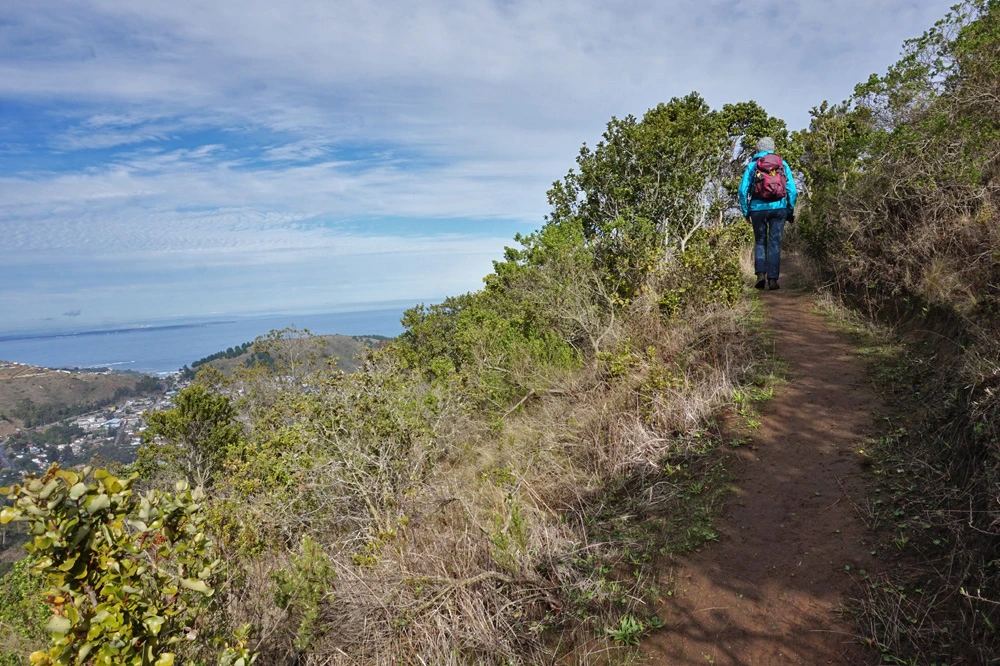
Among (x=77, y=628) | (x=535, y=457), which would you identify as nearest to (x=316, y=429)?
(x=535, y=457)

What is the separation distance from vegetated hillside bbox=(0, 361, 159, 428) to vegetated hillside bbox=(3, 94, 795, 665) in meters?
85.0

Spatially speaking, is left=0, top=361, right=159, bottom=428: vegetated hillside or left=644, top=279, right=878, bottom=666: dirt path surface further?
left=0, top=361, right=159, bottom=428: vegetated hillside

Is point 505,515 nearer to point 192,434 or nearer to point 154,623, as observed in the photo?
point 154,623

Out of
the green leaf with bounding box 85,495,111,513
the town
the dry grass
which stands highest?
the green leaf with bounding box 85,495,111,513

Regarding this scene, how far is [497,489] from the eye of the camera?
4.84m

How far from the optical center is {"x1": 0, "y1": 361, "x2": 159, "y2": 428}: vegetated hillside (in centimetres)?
7240

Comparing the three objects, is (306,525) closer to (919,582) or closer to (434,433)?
(434,433)

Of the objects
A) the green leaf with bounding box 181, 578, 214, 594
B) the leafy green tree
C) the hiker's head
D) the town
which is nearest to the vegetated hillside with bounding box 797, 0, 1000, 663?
the hiker's head

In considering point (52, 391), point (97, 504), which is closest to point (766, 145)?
point (97, 504)

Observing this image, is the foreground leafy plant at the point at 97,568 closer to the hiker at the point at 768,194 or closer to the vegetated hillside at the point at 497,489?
the vegetated hillside at the point at 497,489

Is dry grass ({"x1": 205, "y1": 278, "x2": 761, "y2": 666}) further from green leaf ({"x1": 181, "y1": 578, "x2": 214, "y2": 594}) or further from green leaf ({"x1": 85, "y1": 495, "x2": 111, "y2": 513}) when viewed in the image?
green leaf ({"x1": 85, "y1": 495, "x2": 111, "y2": 513})

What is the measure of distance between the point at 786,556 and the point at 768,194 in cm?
552

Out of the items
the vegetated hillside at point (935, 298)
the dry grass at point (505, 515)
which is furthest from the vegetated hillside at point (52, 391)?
the vegetated hillside at point (935, 298)

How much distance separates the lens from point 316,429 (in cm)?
744
